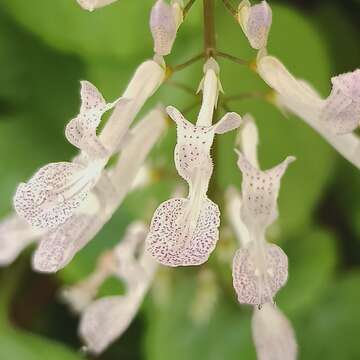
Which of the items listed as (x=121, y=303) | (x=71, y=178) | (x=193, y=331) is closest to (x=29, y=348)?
(x=193, y=331)

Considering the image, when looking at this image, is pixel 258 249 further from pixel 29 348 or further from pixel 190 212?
pixel 29 348

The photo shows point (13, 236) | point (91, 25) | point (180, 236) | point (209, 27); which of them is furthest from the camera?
point (91, 25)

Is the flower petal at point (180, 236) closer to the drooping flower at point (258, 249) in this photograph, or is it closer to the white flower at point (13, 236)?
the drooping flower at point (258, 249)

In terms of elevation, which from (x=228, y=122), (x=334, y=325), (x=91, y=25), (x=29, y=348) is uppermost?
(x=91, y=25)

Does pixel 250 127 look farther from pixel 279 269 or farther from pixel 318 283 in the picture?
pixel 318 283

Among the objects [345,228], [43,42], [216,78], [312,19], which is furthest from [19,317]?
[216,78]

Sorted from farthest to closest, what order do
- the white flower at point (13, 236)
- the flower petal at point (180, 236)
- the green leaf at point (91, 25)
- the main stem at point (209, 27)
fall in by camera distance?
the green leaf at point (91, 25) → the white flower at point (13, 236) → the main stem at point (209, 27) → the flower petal at point (180, 236)

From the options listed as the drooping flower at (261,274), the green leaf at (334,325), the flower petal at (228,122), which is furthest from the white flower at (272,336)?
the green leaf at (334,325)
